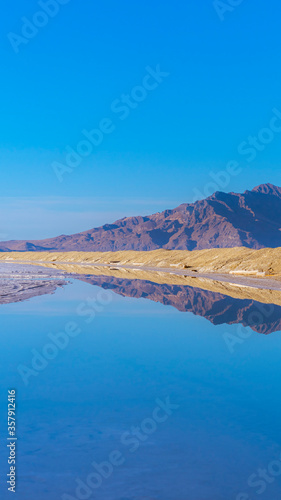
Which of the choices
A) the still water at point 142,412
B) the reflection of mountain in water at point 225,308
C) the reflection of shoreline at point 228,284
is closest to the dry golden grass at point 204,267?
the reflection of shoreline at point 228,284

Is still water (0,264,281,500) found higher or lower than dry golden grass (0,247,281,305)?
lower

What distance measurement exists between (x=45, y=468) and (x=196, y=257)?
86285 millimetres

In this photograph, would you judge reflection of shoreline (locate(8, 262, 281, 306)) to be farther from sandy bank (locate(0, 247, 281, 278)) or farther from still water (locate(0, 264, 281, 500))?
still water (locate(0, 264, 281, 500))

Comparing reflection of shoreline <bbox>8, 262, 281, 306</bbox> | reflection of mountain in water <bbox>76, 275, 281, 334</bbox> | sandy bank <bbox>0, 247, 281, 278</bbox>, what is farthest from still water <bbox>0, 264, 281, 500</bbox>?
sandy bank <bbox>0, 247, 281, 278</bbox>

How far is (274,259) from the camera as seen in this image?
63.1 m

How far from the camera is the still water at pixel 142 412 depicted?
5609 millimetres

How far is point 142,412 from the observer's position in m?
8.00

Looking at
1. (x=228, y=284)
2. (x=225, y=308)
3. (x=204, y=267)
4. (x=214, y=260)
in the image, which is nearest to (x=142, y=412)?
(x=225, y=308)

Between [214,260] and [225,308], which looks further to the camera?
[214,260]

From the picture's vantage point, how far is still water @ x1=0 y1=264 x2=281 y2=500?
5.61 meters

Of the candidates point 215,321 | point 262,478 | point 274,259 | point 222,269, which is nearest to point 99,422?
point 262,478

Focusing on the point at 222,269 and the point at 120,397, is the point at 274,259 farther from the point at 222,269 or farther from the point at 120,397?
the point at 120,397

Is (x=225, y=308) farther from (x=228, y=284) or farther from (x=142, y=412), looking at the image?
(x=228, y=284)

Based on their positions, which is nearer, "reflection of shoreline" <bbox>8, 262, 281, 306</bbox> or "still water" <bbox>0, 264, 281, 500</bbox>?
"still water" <bbox>0, 264, 281, 500</bbox>
